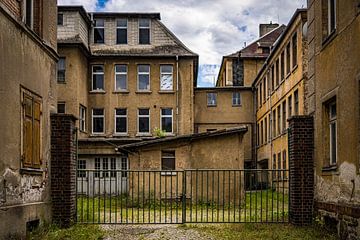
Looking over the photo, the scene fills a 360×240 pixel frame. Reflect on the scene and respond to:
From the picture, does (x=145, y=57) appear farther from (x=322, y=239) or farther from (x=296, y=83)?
(x=322, y=239)

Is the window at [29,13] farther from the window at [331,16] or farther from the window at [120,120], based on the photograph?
the window at [120,120]

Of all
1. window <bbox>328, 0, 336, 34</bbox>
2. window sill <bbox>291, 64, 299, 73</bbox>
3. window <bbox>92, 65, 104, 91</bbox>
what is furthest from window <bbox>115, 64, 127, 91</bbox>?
window <bbox>328, 0, 336, 34</bbox>

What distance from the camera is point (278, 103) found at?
37469 mm

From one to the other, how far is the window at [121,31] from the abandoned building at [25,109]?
81.3 ft

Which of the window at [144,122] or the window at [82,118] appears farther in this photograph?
the window at [144,122]

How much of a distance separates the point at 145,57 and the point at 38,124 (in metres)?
26.3

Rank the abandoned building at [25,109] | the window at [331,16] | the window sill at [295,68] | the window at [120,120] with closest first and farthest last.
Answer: the abandoned building at [25,109], the window at [331,16], the window sill at [295,68], the window at [120,120]

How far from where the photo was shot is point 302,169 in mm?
15047

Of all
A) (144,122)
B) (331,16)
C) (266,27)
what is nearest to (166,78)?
(144,122)

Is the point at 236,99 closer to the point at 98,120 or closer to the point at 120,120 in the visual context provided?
the point at 120,120

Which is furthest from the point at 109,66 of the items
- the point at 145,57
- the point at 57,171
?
the point at 57,171

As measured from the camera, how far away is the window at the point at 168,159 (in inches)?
1060

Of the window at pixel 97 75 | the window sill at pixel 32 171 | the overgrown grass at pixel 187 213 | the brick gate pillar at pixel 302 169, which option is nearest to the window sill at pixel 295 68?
the overgrown grass at pixel 187 213

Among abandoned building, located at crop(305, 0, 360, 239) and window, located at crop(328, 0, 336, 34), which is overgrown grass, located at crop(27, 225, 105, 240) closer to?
abandoned building, located at crop(305, 0, 360, 239)
